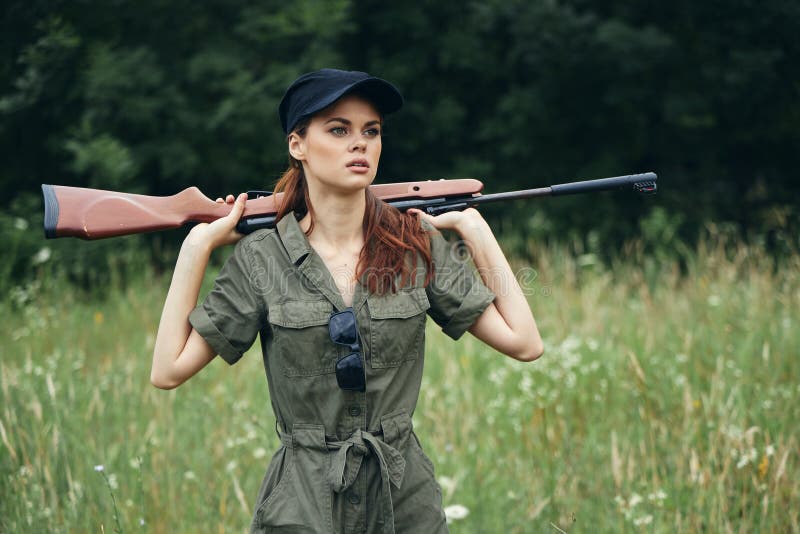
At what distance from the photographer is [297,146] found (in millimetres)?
2420

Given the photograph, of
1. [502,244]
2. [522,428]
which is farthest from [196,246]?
[502,244]

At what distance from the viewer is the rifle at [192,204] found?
2.35 meters

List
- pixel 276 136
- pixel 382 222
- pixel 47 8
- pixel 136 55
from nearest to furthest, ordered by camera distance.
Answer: pixel 382 222 → pixel 47 8 → pixel 136 55 → pixel 276 136

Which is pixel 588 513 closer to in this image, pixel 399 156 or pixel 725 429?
pixel 725 429

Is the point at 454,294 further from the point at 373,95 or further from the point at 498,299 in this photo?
the point at 373,95

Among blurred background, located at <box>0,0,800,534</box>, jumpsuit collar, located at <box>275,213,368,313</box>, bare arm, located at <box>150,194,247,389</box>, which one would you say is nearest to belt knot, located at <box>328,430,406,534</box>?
jumpsuit collar, located at <box>275,213,368,313</box>

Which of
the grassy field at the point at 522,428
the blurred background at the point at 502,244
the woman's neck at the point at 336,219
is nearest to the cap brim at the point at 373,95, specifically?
the woman's neck at the point at 336,219

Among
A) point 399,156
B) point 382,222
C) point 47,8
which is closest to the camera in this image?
point 382,222

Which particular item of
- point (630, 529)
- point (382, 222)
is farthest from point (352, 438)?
point (630, 529)

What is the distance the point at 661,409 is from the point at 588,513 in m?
0.93

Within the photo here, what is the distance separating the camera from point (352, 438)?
224cm

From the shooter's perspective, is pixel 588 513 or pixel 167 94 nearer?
pixel 588 513

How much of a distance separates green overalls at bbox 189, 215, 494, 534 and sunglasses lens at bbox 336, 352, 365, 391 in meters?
0.06

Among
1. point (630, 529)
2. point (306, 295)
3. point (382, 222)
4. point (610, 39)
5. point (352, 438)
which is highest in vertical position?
point (610, 39)
